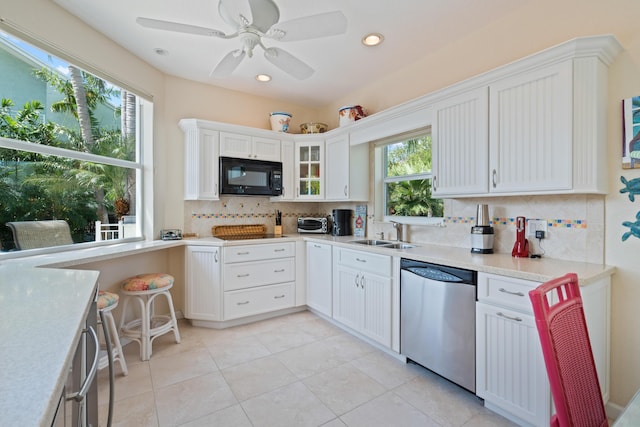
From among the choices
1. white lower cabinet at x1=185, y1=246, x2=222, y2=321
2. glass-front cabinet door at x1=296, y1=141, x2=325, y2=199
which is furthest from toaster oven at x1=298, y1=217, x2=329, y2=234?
white lower cabinet at x1=185, y1=246, x2=222, y2=321

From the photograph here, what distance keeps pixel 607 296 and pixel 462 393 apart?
3.46 feet

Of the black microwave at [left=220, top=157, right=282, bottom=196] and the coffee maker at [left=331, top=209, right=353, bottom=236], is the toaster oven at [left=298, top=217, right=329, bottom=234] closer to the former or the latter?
the coffee maker at [left=331, top=209, right=353, bottom=236]

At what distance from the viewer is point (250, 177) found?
3.42 m

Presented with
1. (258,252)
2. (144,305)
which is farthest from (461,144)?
(144,305)

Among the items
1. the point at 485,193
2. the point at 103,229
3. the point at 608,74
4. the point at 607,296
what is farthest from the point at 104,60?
the point at 607,296

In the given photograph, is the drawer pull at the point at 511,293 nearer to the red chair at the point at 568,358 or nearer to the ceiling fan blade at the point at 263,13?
the red chair at the point at 568,358

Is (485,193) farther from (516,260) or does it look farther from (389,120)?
(389,120)

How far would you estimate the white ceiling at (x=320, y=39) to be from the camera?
2.10 meters

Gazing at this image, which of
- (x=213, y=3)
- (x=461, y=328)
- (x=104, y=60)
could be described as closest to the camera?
(x=461, y=328)

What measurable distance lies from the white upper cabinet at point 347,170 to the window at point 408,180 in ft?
0.58

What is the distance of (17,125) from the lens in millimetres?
1976

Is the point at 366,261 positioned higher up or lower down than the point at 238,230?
lower down

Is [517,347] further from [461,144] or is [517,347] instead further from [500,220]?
[461,144]

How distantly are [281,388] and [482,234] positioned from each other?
182cm
